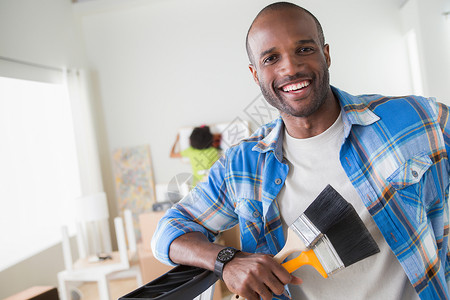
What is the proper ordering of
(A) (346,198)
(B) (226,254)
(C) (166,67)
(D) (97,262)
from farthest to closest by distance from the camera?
(C) (166,67) → (D) (97,262) → (A) (346,198) → (B) (226,254)

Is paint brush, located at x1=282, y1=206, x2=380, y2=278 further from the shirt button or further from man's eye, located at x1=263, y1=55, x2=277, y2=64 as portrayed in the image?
man's eye, located at x1=263, y1=55, x2=277, y2=64

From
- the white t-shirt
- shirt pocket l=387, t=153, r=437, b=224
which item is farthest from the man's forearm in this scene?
shirt pocket l=387, t=153, r=437, b=224

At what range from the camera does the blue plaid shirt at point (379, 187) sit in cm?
101

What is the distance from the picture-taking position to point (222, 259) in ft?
3.10

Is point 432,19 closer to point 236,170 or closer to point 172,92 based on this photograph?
point 172,92

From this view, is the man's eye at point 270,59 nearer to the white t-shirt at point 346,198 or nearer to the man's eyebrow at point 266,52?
the man's eyebrow at point 266,52

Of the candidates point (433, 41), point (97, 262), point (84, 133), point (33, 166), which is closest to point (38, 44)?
point (84, 133)

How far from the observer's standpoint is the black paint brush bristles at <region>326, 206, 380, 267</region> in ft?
2.79

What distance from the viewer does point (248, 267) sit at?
2.89 ft

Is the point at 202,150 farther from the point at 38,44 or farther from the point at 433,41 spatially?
the point at 433,41

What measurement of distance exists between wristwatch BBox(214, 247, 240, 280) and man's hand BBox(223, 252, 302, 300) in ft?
0.14

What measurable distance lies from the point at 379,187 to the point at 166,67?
404 cm

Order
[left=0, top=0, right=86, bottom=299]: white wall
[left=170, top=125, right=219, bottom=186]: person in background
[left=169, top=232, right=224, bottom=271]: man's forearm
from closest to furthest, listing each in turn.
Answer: [left=169, top=232, right=224, bottom=271]: man's forearm, [left=0, top=0, right=86, bottom=299]: white wall, [left=170, top=125, right=219, bottom=186]: person in background

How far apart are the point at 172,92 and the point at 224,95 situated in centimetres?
63
